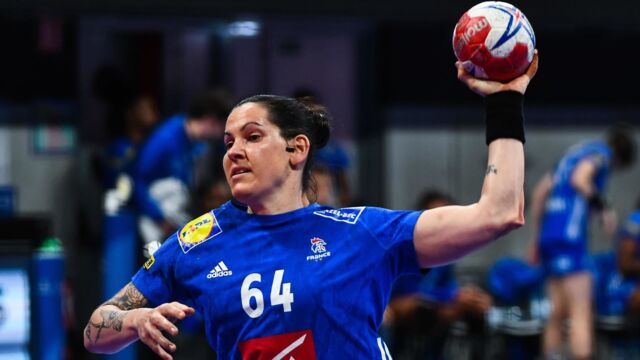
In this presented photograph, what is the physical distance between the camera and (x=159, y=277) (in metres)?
3.43

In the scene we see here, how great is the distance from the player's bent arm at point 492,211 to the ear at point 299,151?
1.71ft

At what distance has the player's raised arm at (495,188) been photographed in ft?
9.70

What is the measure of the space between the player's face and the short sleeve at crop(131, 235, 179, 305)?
28cm

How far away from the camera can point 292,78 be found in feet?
36.6

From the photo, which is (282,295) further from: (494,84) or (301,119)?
(494,84)

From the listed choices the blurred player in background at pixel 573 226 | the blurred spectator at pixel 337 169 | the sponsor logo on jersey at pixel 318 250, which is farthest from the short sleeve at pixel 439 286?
the sponsor logo on jersey at pixel 318 250

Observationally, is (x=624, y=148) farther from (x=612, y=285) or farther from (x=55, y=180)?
(x=55, y=180)

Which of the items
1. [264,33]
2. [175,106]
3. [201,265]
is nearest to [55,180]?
[175,106]

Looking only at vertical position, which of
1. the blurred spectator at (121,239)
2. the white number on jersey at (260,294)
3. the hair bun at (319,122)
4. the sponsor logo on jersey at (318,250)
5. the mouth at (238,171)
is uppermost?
the hair bun at (319,122)

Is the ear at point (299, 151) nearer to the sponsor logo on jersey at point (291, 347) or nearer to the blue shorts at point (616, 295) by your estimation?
the sponsor logo on jersey at point (291, 347)

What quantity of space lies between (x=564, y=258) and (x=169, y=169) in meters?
2.87

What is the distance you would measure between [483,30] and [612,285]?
6473mm

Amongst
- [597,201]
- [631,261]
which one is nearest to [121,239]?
[597,201]

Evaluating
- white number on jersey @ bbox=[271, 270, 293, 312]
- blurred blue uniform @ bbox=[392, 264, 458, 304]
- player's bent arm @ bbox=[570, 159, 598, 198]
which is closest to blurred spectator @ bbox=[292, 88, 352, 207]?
blurred blue uniform @ bbox=[392, 264, 458, 304]
